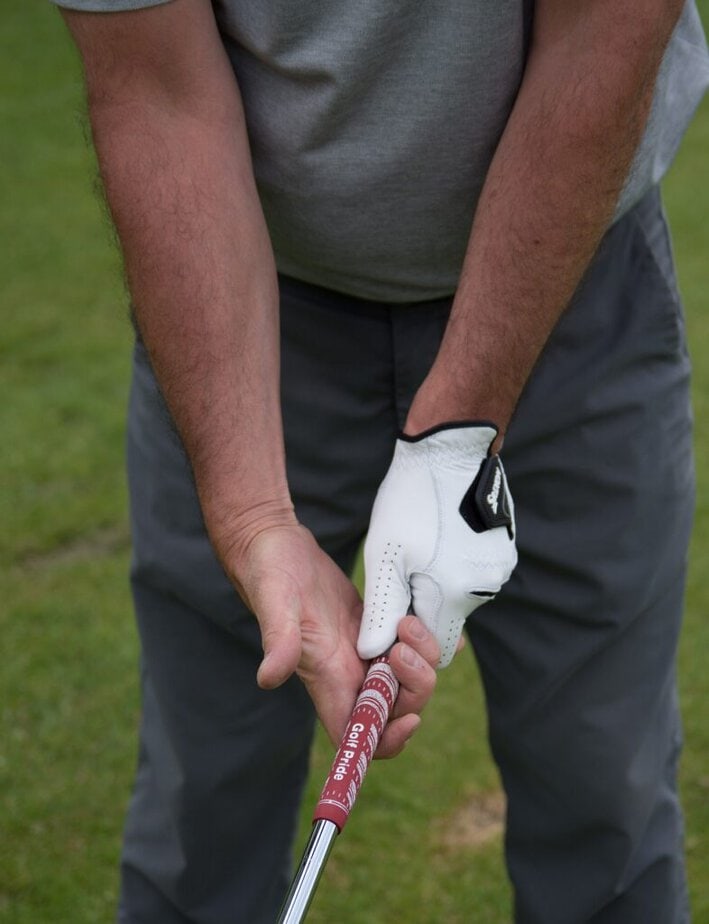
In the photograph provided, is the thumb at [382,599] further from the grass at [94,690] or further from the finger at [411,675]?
the grass at [94,690]

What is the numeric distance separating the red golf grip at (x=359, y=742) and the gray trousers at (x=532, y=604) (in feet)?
1.21

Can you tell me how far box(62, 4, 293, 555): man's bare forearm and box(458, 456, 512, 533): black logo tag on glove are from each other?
20cm

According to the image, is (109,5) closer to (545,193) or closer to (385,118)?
(385,118)

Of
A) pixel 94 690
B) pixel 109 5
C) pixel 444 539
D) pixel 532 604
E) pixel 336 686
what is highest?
pixel 109 5

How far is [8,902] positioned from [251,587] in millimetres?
1236

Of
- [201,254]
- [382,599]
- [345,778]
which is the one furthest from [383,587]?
[201,254]

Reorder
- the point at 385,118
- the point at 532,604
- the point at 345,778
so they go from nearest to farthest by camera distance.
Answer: the point at 345,778
the point at 385,118
the point at 532,604

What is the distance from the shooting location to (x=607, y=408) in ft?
5.73

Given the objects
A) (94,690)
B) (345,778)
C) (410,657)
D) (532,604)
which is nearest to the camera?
(345,778)

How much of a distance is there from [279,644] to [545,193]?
553mm

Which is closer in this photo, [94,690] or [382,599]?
[382,599]

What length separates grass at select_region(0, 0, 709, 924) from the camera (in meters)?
2.50

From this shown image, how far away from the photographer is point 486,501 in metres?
1.55

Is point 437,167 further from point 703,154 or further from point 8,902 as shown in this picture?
point 703,154
